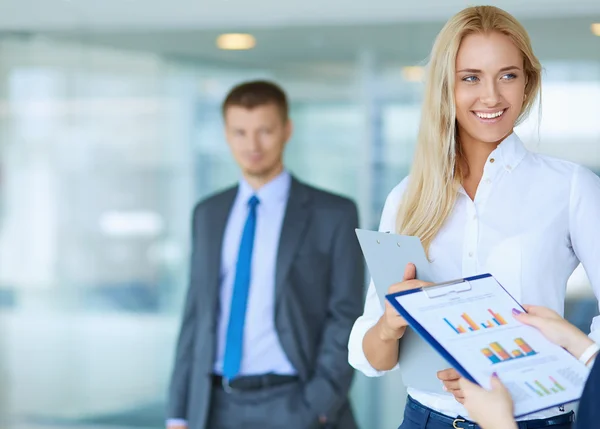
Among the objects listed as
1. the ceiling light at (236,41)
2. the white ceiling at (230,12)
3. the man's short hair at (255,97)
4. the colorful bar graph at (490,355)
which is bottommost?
the colorful bar graph at (490,355)

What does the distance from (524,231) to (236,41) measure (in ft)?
11.1

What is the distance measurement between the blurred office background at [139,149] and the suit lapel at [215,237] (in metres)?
1.38

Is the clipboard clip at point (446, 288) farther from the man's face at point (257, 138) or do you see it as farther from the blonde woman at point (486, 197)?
the man's face at point (257, 138)

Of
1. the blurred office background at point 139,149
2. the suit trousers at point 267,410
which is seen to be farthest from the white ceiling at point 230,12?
the suit trousers at point 267,410

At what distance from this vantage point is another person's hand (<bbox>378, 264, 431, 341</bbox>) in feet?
6.75

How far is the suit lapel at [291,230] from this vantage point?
384cm

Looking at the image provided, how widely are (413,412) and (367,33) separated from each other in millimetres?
3164

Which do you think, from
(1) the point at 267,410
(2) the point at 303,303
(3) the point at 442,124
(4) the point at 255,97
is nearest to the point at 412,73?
(4) the point at 255,97

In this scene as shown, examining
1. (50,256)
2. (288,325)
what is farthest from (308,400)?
(50,256)

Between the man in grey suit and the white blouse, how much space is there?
1388mm

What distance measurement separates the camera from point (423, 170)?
238 centimetres

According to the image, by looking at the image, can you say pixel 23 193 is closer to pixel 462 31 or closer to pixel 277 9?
pixel 277 9

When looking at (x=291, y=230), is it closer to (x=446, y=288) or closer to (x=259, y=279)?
(x=259, y=279)

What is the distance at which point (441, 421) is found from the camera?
2266 millimetres
